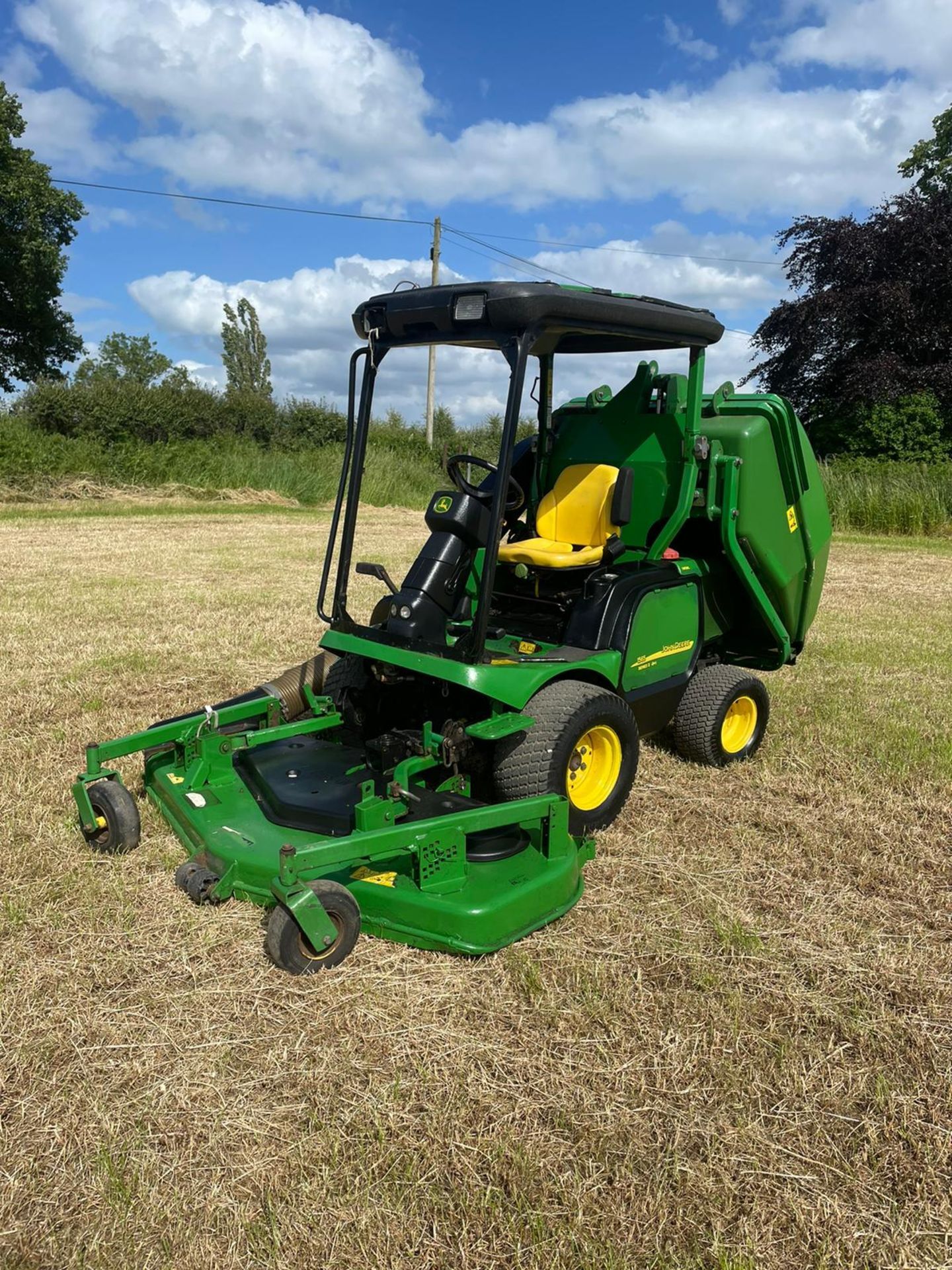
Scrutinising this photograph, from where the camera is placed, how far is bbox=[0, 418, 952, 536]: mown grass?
16094 millimetres

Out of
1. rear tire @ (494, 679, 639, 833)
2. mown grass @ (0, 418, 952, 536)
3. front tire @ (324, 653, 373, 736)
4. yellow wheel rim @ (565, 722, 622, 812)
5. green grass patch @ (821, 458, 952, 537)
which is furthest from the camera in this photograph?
mown grass @ (0, 418, 952, 536)

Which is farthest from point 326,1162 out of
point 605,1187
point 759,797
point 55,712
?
point 55,712

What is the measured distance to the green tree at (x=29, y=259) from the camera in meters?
25.0

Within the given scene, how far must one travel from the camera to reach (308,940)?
2.68 meters

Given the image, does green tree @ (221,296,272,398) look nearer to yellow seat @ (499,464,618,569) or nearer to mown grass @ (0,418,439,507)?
mown grass @ (0,418,439,507)

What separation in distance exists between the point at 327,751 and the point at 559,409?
2.21 meters

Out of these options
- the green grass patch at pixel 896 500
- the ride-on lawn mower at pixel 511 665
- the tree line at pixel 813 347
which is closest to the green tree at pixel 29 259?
the tree line at pixel 813 347

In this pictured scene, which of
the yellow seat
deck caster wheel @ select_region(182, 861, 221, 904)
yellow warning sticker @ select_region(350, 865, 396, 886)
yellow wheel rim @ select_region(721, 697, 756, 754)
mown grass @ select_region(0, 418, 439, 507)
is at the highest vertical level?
mown grass @ select_region(0, 418, 439, 507)

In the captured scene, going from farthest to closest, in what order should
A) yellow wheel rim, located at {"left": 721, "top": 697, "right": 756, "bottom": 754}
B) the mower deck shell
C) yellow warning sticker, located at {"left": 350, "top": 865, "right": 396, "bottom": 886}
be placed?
1. yellow wheel rim, located at {"left": 721, "top": 697, "right": 756, "bottom": 754}
2. yellow warning sticker, located at {"left": 350, "top": 865, "right": 396, "bottom": 886}
3. the mower deck shell

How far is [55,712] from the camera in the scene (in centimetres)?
511

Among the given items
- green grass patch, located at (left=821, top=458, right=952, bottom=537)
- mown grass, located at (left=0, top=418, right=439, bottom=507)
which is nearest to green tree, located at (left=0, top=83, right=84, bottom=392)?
mown grass, located at (left=0, top=418, right=439, bottom=507)

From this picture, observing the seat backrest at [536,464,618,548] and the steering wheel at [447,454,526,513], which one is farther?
the seat backrest at [536,464,618,548]

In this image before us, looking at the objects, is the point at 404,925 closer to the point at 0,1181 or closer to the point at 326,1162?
the point at 326,1162

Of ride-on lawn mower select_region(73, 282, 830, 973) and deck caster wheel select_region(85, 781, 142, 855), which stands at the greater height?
ride-on lawn mower select_region(73, 282, 830, 973)
